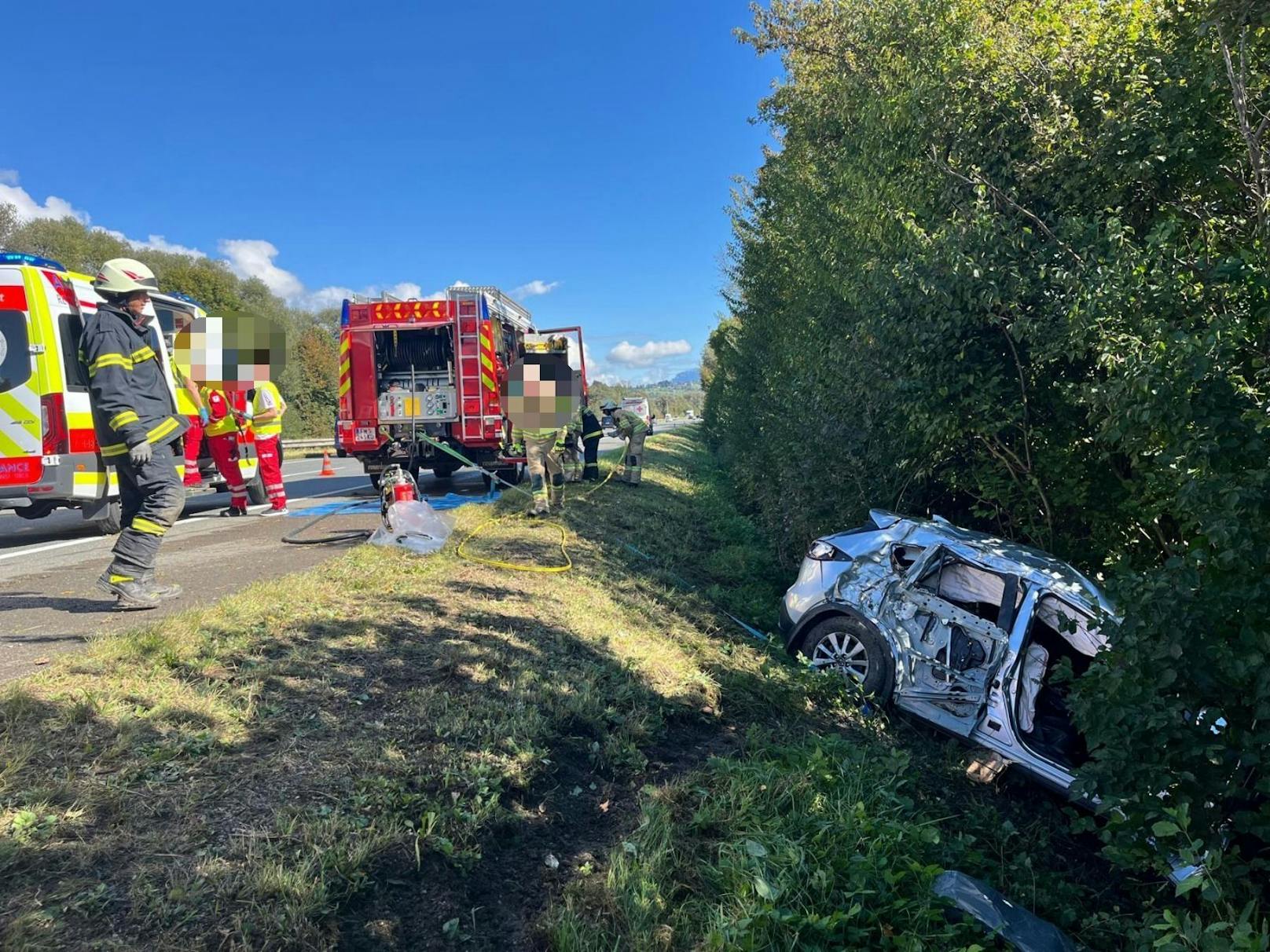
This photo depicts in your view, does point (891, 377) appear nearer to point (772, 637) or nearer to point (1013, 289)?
point (1013, 289)

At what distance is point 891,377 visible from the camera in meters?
5.52

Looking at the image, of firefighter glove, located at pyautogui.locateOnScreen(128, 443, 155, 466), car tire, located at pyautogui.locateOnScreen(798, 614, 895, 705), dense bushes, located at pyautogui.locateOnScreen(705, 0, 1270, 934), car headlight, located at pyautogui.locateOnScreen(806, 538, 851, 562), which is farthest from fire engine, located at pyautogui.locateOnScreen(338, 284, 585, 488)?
car tire, located at pyautogui.locateOnScreen(798, 614, 895, 705)

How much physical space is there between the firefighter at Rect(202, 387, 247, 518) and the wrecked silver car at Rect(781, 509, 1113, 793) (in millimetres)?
7283

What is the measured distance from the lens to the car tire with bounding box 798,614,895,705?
4.26 metres

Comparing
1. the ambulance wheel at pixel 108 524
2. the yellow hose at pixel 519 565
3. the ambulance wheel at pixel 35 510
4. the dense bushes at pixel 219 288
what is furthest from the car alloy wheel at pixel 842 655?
the dense bushes at pixel 219 288

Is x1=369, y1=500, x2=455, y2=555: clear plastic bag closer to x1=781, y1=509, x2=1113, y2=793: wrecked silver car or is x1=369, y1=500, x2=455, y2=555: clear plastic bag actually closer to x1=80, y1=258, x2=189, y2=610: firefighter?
x1=80, y1=258, x2=189, y2=610: firefighter

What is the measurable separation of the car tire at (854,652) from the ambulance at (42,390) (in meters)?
6.04

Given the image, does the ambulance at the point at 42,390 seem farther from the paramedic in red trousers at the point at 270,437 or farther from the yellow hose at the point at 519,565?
the yellow hose at the point at 519,565

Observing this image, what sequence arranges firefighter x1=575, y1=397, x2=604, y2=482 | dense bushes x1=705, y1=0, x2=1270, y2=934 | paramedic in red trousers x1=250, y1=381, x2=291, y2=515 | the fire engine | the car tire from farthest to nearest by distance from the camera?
firefighter x1=575, y1=397, x2=604, y2=482 < the fire engine < paramedic in red trousers x1=250, y1=381, x2=291, y2=515 < the car tire < dense bushes x1=705, y1=0, x2=1270, y2=934

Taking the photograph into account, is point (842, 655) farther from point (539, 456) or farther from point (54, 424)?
point (54, 424)

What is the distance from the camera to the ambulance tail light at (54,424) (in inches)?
250

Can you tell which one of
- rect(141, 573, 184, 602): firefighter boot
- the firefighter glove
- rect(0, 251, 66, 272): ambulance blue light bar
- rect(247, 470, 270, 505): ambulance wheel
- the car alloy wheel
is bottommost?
the car alloy wheel

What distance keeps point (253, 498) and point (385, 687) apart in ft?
24.0

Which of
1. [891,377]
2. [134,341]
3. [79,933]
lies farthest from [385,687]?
[891,377]
